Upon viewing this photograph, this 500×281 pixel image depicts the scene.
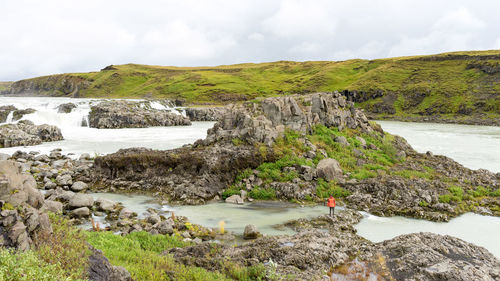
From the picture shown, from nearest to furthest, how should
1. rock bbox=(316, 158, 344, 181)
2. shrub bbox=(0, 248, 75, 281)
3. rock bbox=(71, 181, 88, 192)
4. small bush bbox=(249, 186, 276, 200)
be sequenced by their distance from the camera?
shrub bbox=(0, 248, 75, 281) < small bush bbox=(249, 186, 276, 200) < rock bbox=(316, 158, 344, 181) < rock bbox=(71, 181, 88, 192)

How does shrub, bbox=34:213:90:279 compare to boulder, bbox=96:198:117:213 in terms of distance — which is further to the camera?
boulder, bbox=96:198:117:213

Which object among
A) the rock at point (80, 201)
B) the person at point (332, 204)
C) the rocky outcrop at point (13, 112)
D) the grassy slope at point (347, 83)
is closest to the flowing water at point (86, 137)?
the rocky outcrop at point (13, 112)

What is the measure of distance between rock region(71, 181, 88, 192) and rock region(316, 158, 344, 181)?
18.9 meters

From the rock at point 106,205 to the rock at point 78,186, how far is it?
4.56 meters

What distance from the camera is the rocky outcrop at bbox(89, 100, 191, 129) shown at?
6306 cm

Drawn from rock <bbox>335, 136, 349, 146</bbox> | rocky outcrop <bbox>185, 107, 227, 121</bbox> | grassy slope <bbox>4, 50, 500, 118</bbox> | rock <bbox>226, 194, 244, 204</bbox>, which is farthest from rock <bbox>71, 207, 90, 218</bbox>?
grassy slope <bbox>4, 50, 500, 118</bbox>

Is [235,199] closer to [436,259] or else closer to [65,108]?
[436,259]

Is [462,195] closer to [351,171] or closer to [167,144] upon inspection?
[351,171]

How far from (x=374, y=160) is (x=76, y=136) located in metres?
48.3

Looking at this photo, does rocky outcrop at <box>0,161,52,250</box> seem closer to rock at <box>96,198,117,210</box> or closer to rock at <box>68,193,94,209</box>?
rock at <box>96,198,117,210</box>

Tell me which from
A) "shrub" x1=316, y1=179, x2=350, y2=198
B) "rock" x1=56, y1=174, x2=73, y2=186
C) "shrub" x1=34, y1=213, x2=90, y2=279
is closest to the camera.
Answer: "shrub" x1=34, y1=213, x2=90, y2=279

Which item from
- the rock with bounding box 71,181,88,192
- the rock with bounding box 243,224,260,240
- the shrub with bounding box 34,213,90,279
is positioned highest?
the shrub with bounding box 34,213,90,279

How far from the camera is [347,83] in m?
141

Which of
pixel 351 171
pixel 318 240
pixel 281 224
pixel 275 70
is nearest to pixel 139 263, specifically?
pixel 318 240
